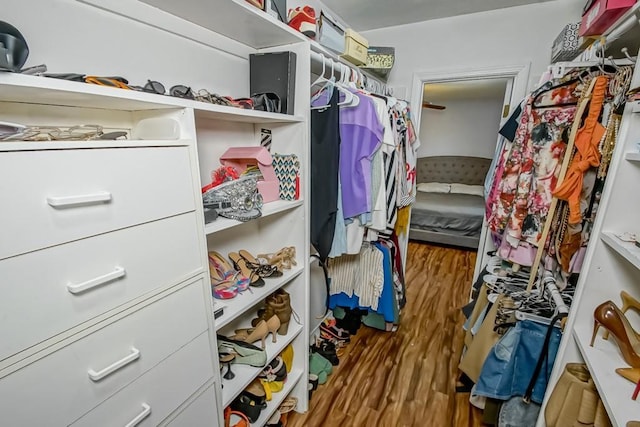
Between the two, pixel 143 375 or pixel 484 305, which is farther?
pixel 484 305

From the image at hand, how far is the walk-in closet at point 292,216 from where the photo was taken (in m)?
0.60

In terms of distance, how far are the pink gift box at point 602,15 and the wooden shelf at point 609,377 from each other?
1.28 meters

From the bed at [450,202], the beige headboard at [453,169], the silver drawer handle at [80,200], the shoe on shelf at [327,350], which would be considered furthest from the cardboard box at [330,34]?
the beige headboard at [453,169]

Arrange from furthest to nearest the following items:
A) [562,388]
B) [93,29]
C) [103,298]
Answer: [562,388]
[93,29]
[103,298]

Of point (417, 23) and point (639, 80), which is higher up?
point (417, 23)

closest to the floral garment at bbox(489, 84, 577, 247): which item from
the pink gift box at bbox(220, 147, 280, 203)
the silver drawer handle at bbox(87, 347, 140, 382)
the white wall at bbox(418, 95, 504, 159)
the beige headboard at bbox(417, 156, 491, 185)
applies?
the pink gift box at bbox(220, 147, 280, 203)

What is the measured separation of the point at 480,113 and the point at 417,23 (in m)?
3.05

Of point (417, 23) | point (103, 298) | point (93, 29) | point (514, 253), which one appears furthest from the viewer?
point (417, 23)

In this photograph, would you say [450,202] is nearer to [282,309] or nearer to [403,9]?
[403,9]

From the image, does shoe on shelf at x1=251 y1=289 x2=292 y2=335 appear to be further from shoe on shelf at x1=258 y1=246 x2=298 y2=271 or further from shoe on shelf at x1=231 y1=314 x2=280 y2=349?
shoe on shelf at x1=258 y1=246 x2=298 y2=271

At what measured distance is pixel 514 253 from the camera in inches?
63.9

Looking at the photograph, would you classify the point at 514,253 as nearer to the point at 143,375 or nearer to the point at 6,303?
the point at 143,375

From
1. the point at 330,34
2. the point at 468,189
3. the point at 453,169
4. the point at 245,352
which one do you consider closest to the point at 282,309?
the point at 245,352

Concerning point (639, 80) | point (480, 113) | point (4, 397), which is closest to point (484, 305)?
point (639, 80)
